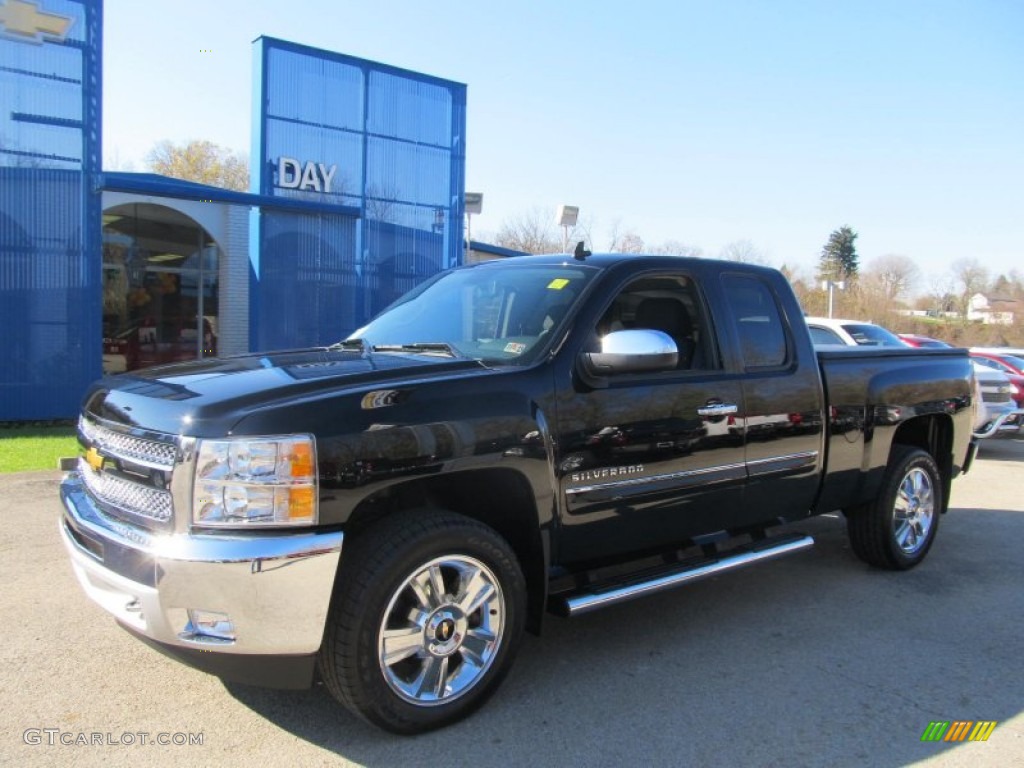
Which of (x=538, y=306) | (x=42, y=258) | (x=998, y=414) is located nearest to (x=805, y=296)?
(x=998, y=414)

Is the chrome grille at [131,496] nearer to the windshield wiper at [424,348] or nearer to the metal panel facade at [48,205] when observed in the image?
the windshield wiper at [424,348]

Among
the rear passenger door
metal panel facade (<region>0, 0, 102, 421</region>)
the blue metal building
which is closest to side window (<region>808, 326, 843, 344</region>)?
the blue metal building

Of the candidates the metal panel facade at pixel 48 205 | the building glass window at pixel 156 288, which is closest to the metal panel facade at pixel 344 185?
the metal panel facade at pixel 48 205

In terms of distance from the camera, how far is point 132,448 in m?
3.08

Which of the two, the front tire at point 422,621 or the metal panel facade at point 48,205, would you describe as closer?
the front tire at point 422,621

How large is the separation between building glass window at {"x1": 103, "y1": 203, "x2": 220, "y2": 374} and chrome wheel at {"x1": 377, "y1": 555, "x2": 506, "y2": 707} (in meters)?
16.2

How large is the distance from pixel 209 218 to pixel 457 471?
15.7m

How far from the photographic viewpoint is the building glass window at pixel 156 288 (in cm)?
1781

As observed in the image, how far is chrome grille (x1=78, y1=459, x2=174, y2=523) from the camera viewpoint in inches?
114

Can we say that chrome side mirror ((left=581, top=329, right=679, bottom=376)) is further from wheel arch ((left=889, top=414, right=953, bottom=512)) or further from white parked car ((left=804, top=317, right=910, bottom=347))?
white parked car ((left=804, top=317, right=910, bottom=347))

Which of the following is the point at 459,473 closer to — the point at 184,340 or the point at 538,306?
the point at 538,306

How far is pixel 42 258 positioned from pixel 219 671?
11134 millimetres

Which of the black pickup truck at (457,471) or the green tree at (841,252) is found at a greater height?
the green tree at (841,252)

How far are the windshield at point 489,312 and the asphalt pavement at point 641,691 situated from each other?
154 cm
